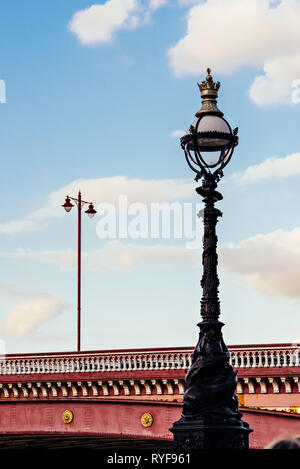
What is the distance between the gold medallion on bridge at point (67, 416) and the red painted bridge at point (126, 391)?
0.04m

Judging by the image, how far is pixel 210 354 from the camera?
14.4 metres

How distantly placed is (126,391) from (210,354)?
23805mm

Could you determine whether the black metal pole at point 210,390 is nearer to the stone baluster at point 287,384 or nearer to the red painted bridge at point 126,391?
the red painted bridge at point 126,391

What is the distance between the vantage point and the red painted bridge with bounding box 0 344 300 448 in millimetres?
34156

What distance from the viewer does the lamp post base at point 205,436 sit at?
45.8ft

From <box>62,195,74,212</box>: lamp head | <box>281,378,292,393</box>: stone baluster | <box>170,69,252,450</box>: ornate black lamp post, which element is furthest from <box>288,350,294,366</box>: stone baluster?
<box>170,69,252,450</box>: ornate black lamp post

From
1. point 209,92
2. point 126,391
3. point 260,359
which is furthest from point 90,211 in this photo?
point 209,92

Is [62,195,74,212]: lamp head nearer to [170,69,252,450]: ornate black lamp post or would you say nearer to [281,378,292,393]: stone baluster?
[281,378,292,393]: stone baluster

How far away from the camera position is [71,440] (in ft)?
128

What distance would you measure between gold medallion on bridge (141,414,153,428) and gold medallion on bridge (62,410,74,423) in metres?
3.89

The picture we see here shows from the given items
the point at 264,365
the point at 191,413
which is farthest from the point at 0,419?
the point at 191,413
